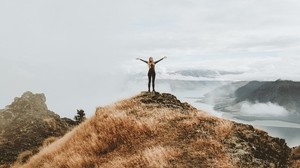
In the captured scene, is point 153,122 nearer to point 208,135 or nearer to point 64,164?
point 208,135

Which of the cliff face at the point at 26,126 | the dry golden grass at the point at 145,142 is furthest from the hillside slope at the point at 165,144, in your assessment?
the cliff face at the point at 26,126

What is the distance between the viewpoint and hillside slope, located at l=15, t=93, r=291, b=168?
43.4 ft

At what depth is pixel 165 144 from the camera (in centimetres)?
1465

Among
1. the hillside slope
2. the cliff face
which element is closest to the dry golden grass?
the hillside slope

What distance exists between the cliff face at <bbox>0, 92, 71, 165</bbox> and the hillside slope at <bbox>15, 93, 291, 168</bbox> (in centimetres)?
1259

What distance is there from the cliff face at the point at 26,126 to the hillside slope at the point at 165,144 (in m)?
12.6

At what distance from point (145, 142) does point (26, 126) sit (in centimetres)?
2203

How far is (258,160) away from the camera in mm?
13703

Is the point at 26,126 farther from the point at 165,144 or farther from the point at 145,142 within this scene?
the point at 165,144

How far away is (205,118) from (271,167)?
16.2ft

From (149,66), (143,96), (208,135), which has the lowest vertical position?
(208,135)

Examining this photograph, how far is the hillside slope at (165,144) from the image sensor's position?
13242mm

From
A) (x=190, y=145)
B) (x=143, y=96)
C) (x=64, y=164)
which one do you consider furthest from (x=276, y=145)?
(x=143, y=96)

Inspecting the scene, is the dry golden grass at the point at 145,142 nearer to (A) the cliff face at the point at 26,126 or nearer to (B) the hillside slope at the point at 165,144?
(B) the hillside slope at the point at 165,144
